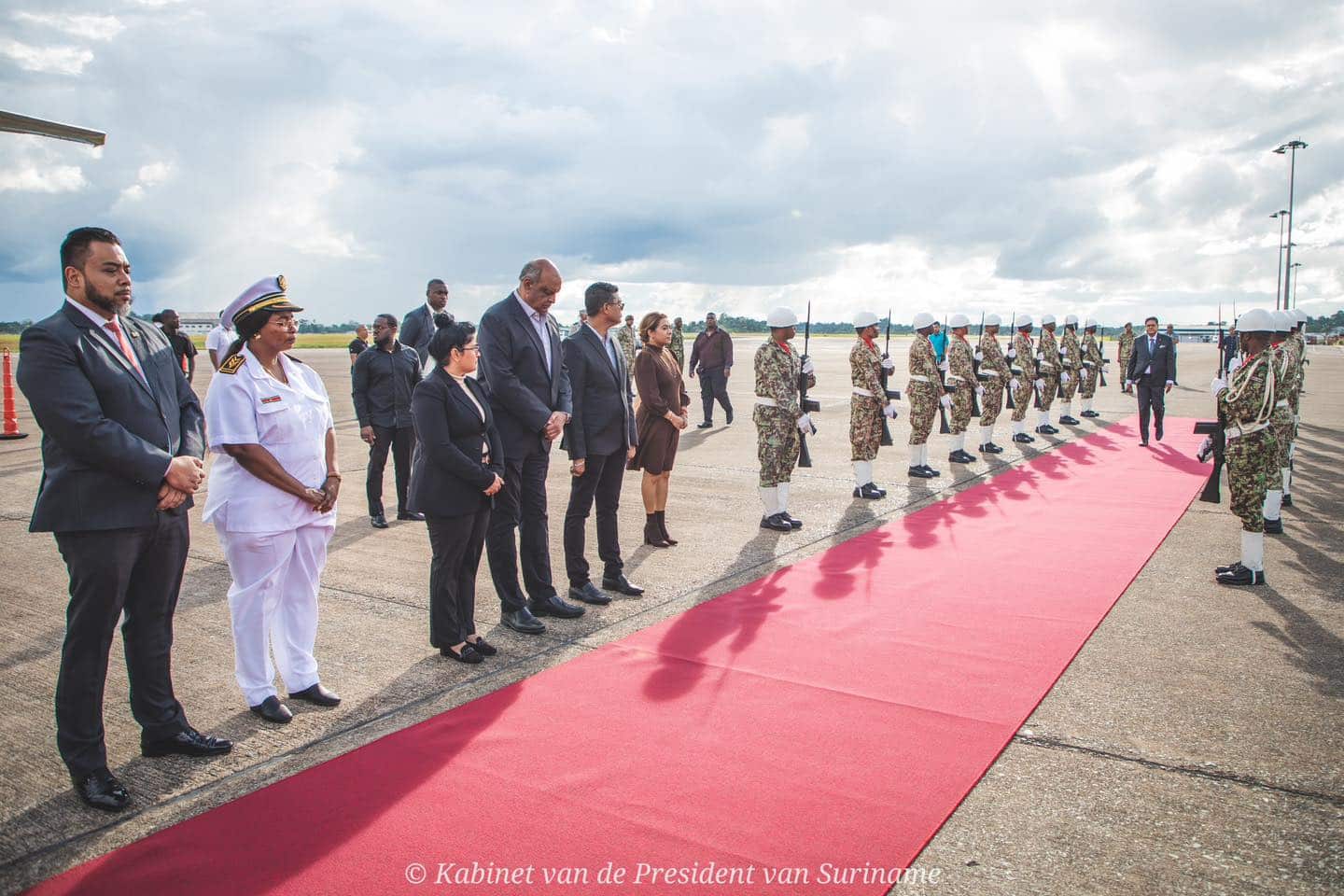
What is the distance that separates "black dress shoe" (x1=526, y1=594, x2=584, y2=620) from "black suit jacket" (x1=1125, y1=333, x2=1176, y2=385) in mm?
11075

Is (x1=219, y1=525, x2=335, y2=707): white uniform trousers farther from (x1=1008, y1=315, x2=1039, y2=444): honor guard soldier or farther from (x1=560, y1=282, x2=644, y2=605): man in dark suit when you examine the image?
(x1=1008, y1=315, x2=1039, y2=444): honor guard soldier

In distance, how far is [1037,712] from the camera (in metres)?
→ 3.96

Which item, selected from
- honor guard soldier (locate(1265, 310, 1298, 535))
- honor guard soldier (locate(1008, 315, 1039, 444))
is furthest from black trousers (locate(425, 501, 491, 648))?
honor guard soldier (locate(1008, 315, 1039, 444))

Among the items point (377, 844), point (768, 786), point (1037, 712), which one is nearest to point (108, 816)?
point (377, 844)

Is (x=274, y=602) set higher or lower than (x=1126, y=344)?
lower

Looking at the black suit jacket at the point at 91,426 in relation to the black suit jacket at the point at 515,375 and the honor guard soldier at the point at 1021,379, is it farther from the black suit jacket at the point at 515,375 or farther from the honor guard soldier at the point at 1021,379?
the honor guard soldier at the point at 1021,379

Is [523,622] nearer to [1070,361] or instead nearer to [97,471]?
[97,471]

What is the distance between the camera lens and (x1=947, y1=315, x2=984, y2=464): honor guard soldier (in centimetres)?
1152

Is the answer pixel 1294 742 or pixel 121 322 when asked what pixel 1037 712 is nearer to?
pixel 1294 742

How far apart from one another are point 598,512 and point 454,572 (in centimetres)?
164

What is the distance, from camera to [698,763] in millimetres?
3467

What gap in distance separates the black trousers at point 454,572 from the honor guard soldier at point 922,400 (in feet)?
23.4

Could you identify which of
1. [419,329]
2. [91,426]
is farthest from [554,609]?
[419,329]

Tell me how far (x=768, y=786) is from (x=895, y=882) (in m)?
0.67
